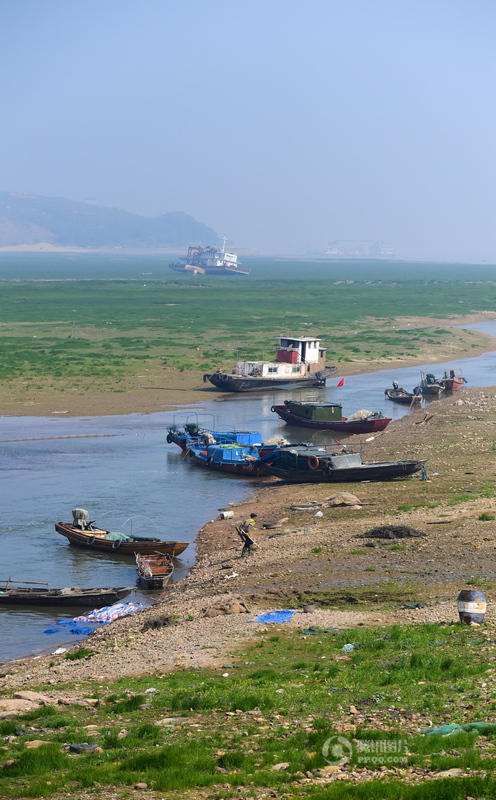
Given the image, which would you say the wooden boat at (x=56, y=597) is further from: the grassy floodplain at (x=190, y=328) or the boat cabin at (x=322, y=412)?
the grassy floodplain at (x=190, y=328)

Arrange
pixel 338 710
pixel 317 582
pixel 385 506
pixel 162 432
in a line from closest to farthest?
pixel 338 710 → pixel 317 582 → pixel 385 506 → pixel 162 432

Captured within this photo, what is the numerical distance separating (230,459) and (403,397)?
2646 cm

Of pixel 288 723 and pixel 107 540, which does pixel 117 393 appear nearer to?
pixel 107 540

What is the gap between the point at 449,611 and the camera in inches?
869

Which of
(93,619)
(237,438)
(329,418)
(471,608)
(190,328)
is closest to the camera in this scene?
(471,608)

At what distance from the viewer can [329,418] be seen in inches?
2504

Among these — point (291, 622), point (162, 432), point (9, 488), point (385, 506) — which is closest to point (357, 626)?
point (291, 622)

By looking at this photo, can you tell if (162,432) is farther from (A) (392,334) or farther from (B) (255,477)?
(A) (392,334)

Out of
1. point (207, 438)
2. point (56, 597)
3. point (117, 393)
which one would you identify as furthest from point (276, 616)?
point (117, 393)

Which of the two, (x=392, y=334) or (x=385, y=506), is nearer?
(x=385, y=506)

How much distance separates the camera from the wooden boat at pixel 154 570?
3160cm

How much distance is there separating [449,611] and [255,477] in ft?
91.0

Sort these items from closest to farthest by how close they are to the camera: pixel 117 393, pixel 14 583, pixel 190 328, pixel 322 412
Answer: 1. pixel 14 583
2. pixel 322 412
3. pixel 117 393
4. pixel 190 328

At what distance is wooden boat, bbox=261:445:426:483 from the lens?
141 feet
